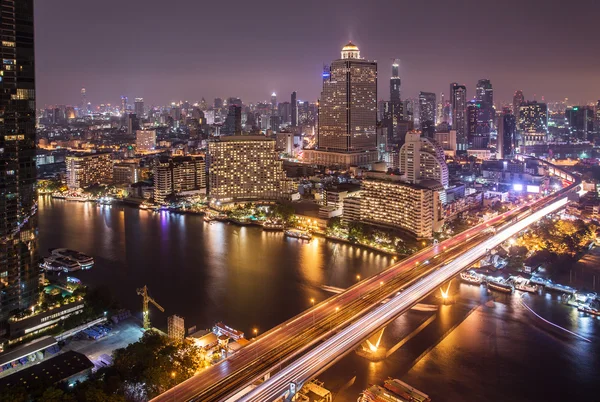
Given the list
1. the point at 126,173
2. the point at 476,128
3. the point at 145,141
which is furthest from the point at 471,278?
the point at 145,141

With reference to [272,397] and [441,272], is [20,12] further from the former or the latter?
[441,272]

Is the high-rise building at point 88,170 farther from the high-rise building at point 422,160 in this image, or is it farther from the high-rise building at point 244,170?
the high-rise building at point 422,160

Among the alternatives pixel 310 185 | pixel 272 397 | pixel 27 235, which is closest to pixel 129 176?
pixel 310 185

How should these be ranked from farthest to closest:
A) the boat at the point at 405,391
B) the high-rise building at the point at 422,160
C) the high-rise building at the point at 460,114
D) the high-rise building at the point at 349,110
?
the high-rise building at the point at 460,114, the high-rise building at the point at 349,110, the high-rise building at the point at 422,160, the boat at the point at 405,391

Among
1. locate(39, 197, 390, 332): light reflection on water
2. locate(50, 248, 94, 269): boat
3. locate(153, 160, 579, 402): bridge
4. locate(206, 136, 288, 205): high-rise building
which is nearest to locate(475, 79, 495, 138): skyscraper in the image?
locate(206, 136, 288, 205): high-rise building

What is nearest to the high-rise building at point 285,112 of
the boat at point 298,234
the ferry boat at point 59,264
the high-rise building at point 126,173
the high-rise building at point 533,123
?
the high-rise building at point 533,123

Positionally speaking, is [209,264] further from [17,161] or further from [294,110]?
[294,110]
